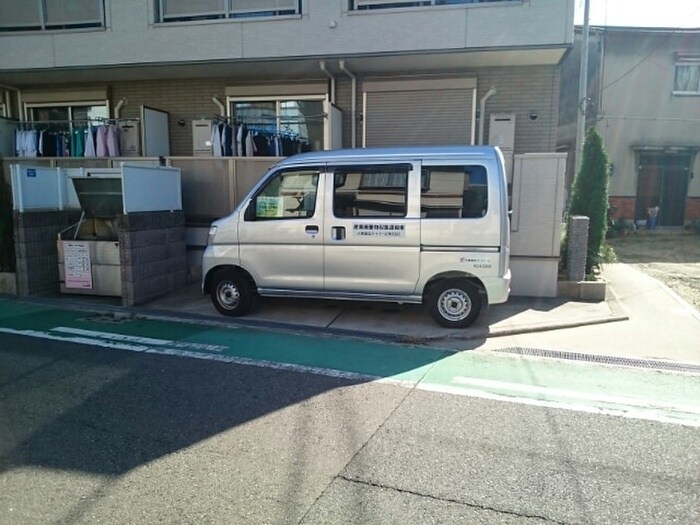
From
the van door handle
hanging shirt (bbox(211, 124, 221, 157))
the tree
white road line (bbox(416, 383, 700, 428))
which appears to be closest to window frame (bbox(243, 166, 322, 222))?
the van door handle

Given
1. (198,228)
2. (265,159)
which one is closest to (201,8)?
(265,159)

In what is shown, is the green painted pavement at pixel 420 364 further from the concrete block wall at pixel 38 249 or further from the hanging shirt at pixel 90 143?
the hanging shirt at pixel 90 143

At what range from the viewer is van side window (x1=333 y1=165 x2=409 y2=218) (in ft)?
19.8

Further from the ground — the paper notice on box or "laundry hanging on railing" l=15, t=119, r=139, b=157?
"laundry hanging on railing" l=15, t=119, r=139, b=157

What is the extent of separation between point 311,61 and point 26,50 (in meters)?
6.11

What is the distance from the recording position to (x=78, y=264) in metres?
7.89

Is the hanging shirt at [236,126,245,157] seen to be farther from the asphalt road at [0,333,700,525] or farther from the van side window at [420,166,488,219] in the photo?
the asphalt road at [0,333,700,525]

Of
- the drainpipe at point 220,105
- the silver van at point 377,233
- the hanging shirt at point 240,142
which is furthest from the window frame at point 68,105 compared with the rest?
the silver van at point 377,233

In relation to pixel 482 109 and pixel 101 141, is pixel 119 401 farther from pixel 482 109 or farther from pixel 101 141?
pixel 482 109

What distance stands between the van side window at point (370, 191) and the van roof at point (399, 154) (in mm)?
138

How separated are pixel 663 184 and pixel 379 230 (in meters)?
17.5

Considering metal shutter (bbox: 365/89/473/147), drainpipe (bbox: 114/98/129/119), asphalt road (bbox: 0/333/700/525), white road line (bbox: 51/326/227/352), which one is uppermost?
drainpipe (bbox: 114/98/129/119)

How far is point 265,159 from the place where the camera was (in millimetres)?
8719

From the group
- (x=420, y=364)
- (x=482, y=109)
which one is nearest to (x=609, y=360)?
(x=420, y=364)
